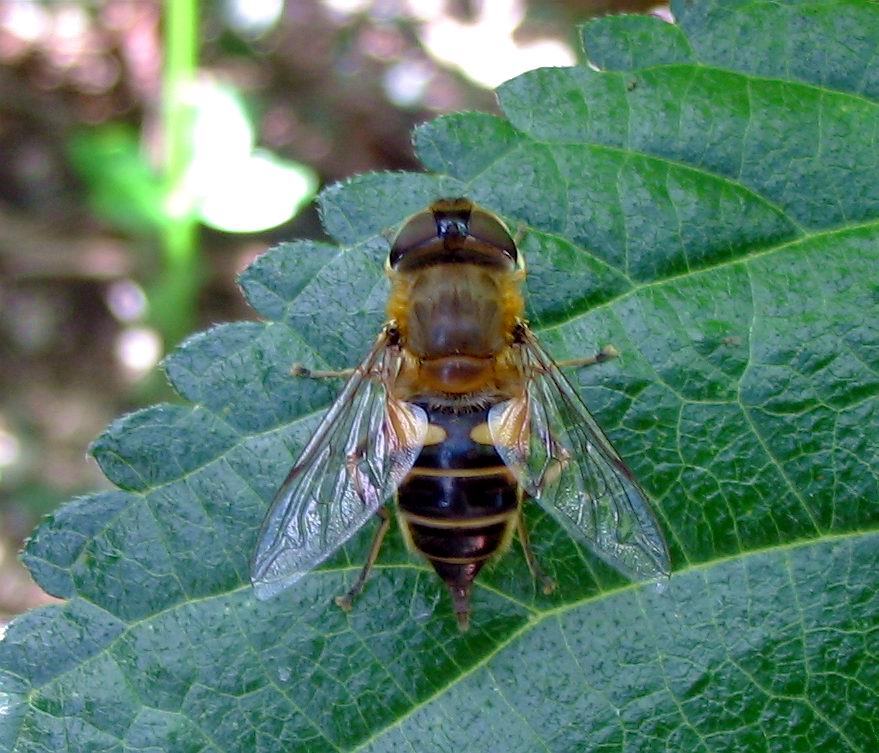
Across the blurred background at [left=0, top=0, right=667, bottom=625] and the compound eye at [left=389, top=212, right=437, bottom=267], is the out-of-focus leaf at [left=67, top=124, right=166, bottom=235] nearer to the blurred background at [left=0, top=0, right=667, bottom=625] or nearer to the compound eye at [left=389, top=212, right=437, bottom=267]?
the blurred background at [left=0, top=0, right=667, bottom=625]

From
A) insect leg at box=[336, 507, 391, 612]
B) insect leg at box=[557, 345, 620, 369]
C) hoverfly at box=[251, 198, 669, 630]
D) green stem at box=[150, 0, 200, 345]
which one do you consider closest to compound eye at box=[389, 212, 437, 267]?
hoverfly at box=[251, 198, 669, 630]

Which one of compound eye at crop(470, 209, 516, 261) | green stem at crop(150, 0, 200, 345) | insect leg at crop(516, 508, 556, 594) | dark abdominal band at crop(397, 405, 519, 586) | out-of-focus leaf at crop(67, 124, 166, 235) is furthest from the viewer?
out-of-focus leaf at crop(67, 124, 166, 235)

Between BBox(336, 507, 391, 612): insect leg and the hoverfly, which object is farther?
BBox(336, 507, 391, 612): insect leg

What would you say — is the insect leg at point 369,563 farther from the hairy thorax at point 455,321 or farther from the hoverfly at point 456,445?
the hairy thorax at point 455,321

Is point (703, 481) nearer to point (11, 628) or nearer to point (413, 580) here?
point (413, 580)

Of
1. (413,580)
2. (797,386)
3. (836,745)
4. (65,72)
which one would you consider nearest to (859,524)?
(797,386)

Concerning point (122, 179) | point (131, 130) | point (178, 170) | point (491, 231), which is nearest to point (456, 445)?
point (491, 231)

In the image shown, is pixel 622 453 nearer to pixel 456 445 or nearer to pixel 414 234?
pixel 456 445
